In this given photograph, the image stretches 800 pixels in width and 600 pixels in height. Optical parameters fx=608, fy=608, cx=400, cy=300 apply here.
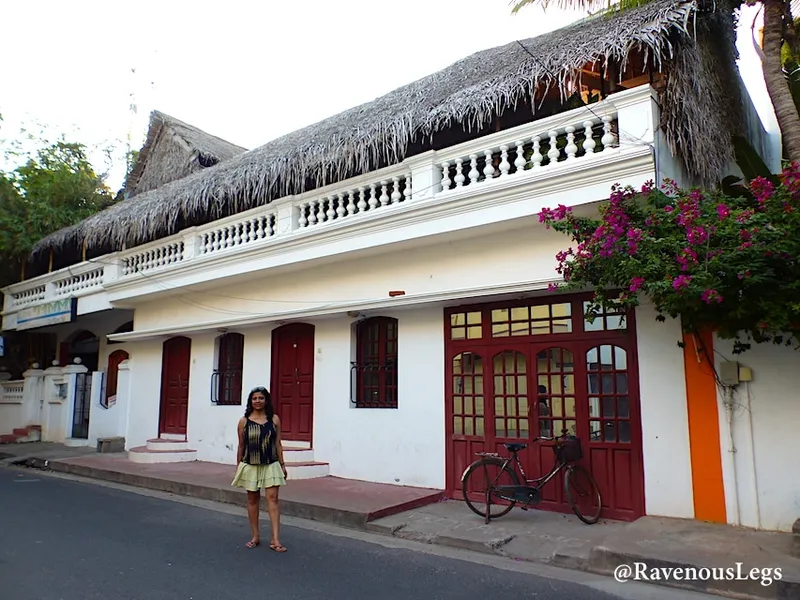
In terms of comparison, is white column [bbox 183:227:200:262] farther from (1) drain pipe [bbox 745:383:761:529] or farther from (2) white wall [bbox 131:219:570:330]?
(1) drain pipe [bbox 745:383:761:529]

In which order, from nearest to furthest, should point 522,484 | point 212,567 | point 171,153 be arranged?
point 212,567 < point 522,484 < point 171,153

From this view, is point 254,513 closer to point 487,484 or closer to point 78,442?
point 487,484

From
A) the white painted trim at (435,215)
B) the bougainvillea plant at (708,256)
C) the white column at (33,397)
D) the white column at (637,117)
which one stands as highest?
the white column at (637,117)

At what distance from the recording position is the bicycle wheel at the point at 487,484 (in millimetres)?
6734

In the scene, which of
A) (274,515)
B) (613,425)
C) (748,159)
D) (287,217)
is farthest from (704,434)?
(287,217)

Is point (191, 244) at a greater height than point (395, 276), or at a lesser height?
greater

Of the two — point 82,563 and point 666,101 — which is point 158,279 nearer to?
point 82,563

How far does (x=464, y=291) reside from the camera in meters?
7.62

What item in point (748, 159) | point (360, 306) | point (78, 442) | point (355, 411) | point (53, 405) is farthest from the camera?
point (53, 405)

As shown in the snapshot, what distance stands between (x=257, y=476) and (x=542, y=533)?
9.69 ft

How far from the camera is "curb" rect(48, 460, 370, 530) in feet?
23.0

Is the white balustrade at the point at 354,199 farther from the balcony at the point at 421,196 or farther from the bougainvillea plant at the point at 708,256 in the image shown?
the bougainvillea plant at the point at 708,256

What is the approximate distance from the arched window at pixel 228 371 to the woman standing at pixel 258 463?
5656mm

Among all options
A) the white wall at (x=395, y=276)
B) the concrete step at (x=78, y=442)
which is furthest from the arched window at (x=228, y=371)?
the concrete step at (x=78, y=442)
